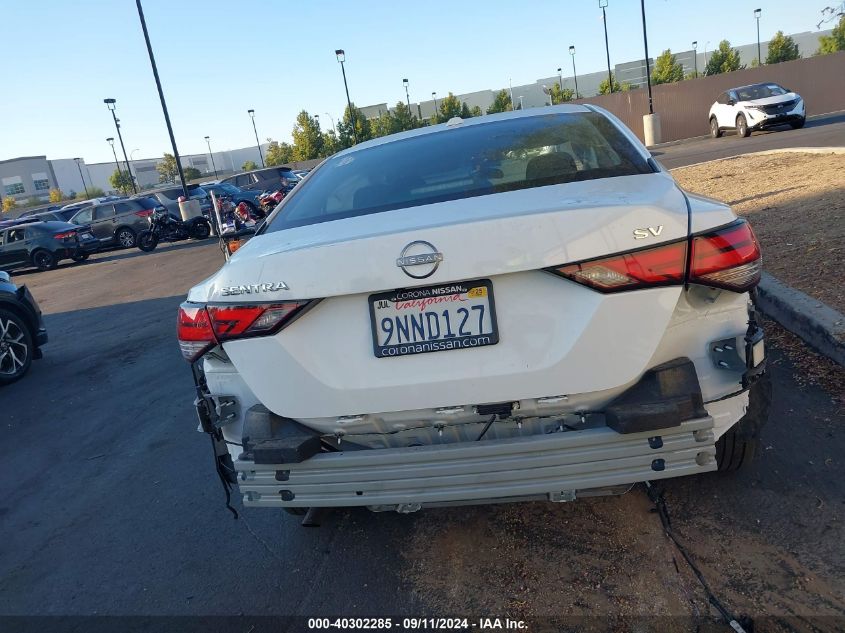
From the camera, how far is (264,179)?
108 ft

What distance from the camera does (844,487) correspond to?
305 cm

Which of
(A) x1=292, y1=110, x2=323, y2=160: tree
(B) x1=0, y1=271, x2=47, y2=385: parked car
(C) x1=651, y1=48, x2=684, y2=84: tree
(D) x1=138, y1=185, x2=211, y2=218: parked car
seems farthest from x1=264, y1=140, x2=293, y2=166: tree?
(B) x1=0, y1=271, x2=47, y2=385: parked car

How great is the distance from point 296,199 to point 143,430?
2657 millimetres

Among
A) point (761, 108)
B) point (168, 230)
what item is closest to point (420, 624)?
point (168, 230)

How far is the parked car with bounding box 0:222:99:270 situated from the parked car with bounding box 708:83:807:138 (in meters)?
24.6

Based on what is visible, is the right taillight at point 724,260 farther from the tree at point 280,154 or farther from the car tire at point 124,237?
the tree at point 280,154

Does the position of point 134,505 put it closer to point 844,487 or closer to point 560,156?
point 560,156

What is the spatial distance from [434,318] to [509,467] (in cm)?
59

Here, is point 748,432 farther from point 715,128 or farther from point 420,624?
point 715,128

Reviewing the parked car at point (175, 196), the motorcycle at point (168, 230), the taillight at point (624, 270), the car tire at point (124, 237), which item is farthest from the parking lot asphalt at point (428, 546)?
the parked car at point (175, 196)

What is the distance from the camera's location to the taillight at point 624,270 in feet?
7.68

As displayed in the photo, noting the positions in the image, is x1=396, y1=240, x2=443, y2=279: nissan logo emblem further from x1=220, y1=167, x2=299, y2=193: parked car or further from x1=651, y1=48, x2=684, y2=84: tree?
x1=651, y1=48, x2=684, y2=84: tree

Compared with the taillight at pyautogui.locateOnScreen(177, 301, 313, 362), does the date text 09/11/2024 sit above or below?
below

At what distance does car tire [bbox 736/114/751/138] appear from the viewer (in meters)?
26.5
